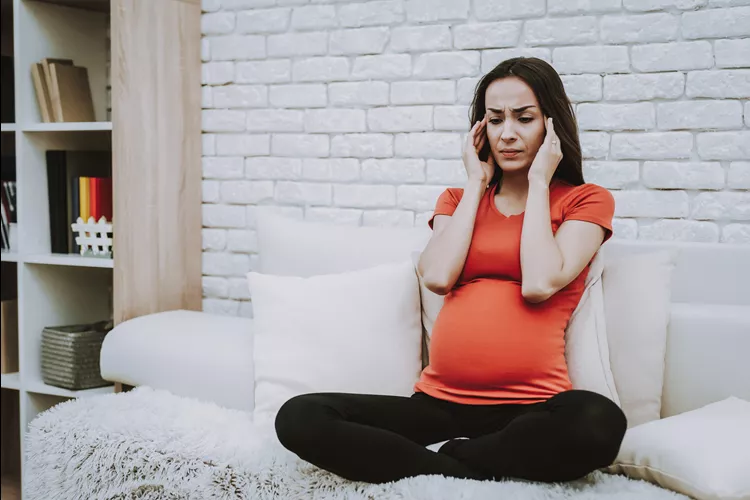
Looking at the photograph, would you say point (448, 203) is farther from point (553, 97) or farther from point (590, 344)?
point (590, 344)

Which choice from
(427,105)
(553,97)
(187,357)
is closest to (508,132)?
(553,97)

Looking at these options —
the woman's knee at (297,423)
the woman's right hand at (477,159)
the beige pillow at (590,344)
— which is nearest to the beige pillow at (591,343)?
the beige pillow at (590,344)

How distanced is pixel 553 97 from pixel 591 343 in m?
0.61

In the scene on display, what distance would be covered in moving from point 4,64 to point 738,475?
284 cm

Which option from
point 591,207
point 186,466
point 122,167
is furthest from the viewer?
point 122,167

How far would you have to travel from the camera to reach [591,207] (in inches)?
74.3

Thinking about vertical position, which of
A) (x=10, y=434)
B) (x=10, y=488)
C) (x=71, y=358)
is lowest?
(x=10, y=488)

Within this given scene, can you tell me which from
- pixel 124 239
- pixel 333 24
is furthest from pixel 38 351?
pixel 333 24

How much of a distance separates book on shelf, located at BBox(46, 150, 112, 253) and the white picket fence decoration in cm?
4

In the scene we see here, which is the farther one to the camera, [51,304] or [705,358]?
[51,304]

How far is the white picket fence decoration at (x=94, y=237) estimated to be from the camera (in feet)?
8.80

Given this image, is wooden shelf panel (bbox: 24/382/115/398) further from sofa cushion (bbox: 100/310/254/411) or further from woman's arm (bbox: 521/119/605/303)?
woman's arm (bbox: 521/119/605/303)

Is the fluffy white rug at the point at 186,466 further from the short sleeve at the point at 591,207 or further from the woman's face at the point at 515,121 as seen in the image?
the woman's face at the point at 515,121

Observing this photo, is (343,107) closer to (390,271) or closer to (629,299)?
(390,271)
